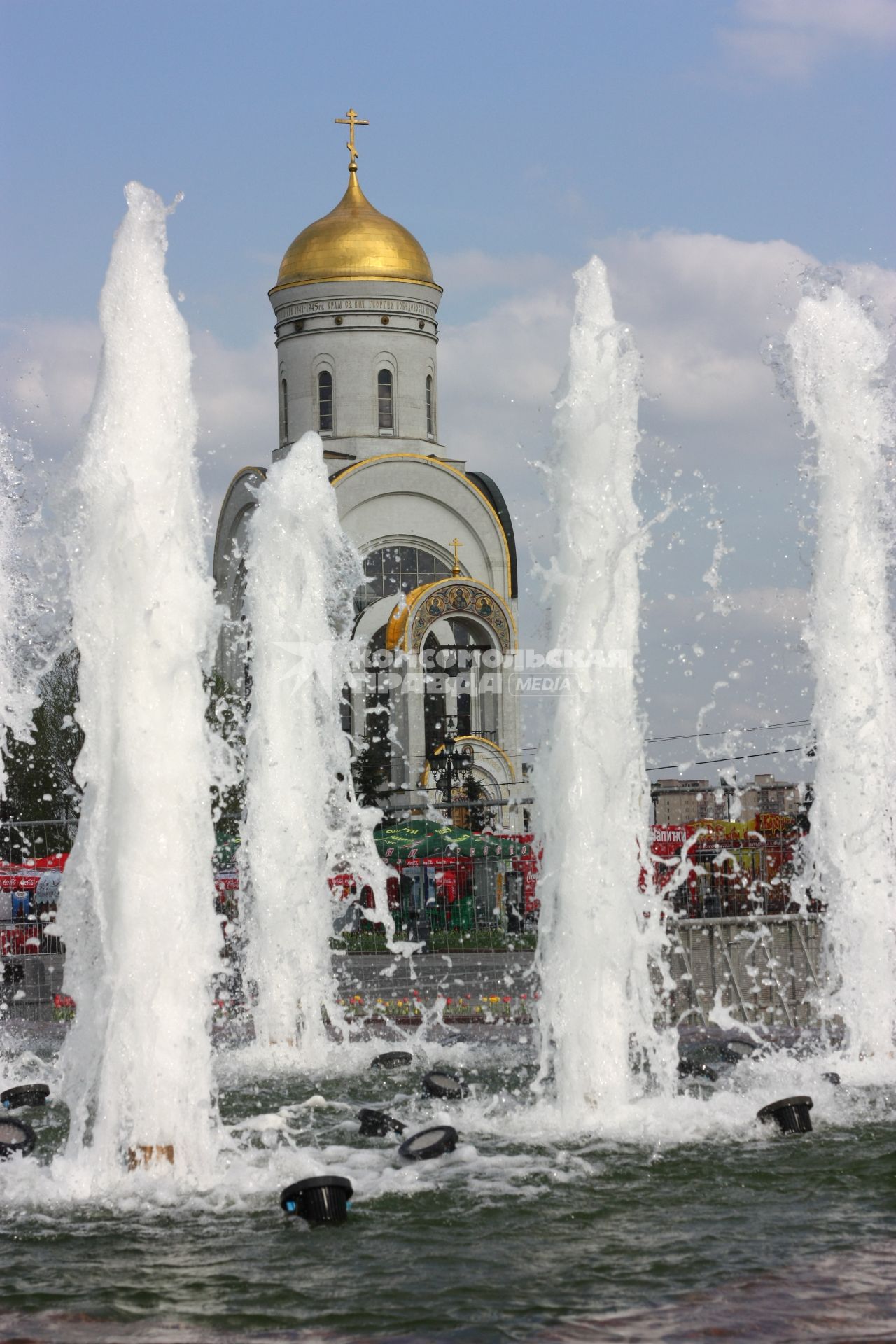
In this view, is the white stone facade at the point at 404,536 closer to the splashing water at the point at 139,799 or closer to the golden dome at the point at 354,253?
the golden dome at the point at 354,253

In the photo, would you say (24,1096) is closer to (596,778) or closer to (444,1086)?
(444,1086)

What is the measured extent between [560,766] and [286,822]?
3.91 meters

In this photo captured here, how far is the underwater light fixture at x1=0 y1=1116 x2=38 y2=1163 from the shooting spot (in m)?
7.92

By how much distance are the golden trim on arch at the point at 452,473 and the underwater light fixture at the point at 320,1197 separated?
32530 millimetres


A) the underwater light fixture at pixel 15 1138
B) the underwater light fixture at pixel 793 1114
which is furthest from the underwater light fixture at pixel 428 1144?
the underwater light fixture at pixel 15 1138

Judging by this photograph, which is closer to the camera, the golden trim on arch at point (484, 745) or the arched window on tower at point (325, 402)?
the golden trim on arch at point (484, 745)

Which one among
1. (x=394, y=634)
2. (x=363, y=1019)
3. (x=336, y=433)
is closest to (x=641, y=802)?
(x=363, y=1019)

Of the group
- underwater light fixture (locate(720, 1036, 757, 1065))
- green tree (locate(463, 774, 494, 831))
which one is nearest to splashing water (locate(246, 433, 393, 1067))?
underwater light fixture (locate(720, 1036, 757, 1065))

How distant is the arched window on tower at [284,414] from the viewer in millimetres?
44375

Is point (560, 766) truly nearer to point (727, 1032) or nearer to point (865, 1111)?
point (865, 1111)

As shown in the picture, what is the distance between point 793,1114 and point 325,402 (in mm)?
36888

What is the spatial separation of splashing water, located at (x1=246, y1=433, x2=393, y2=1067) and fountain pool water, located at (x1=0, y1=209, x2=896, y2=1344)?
135cm

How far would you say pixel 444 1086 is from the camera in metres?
9.43

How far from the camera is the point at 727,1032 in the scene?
465 inches
